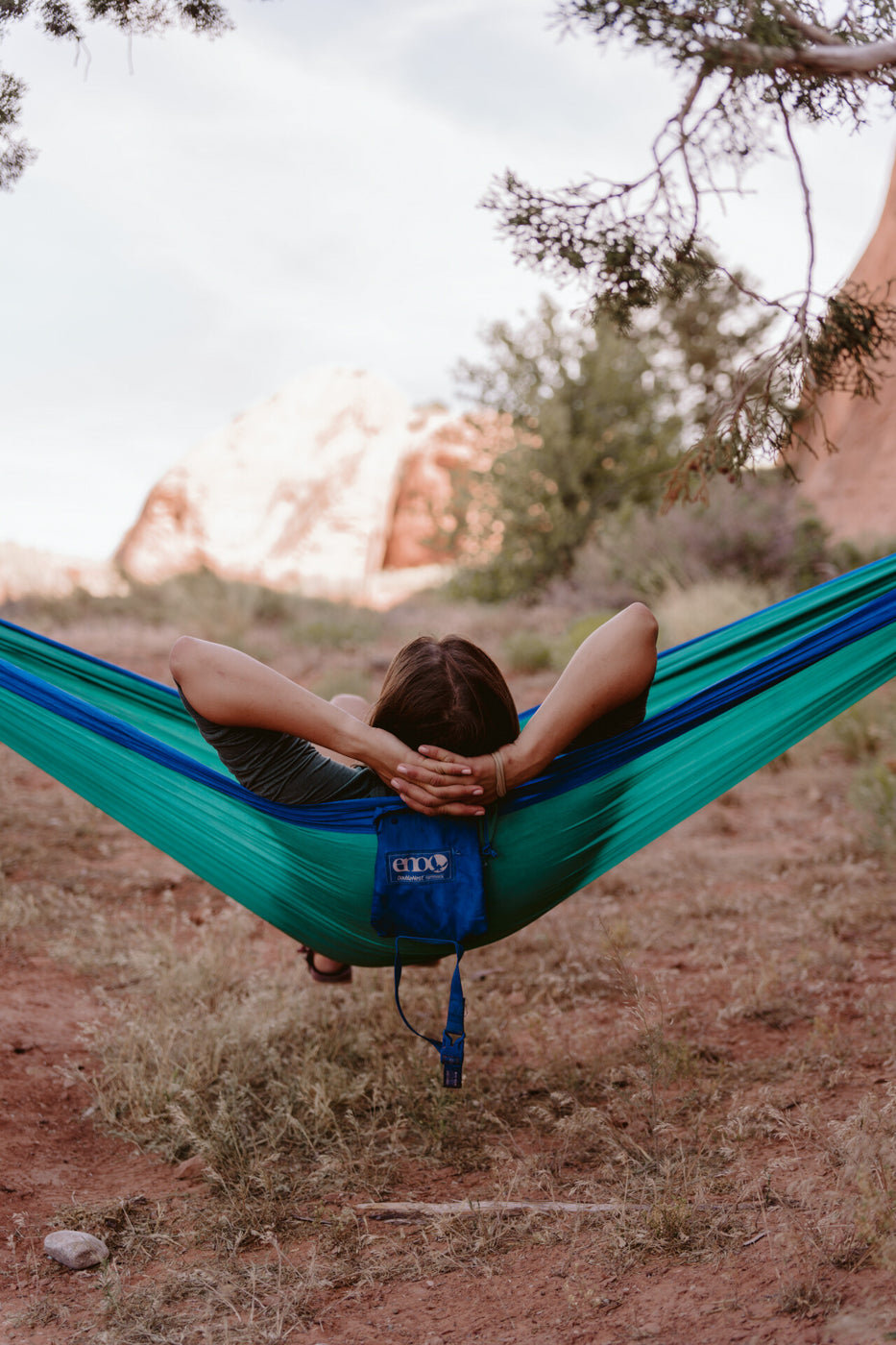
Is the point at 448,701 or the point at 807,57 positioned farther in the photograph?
the point at 807,57

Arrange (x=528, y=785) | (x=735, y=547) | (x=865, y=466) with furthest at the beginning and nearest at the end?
(x=865, y=466), (x=735, y=547), (x=528, y=785)

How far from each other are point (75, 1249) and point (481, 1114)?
769mm

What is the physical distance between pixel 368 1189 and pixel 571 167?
87.7 inches

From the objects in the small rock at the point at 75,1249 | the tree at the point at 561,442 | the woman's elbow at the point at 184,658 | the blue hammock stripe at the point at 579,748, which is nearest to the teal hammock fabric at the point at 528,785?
the blue hammock stripe at the point at 579,748

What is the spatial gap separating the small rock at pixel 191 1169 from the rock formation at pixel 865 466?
735 cm

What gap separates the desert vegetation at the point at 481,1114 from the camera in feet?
4.06

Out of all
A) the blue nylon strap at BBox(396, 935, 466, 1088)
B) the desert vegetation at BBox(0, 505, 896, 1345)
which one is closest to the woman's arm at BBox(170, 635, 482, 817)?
the blue nylon strap at BBox(396, 935, 466, 1088)

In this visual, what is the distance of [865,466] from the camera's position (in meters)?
8.79

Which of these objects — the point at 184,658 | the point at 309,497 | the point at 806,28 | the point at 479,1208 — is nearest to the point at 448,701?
the point at 184,658

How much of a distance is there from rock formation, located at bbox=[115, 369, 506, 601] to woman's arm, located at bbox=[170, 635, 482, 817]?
17164 millimetres

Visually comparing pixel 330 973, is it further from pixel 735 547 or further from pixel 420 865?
pixel 735 547

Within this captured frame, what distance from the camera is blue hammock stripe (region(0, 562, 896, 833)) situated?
5.31 feet

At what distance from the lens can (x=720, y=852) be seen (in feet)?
12.4

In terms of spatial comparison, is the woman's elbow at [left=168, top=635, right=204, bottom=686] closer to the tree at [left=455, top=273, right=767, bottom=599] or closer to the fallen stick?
the fallen stick
